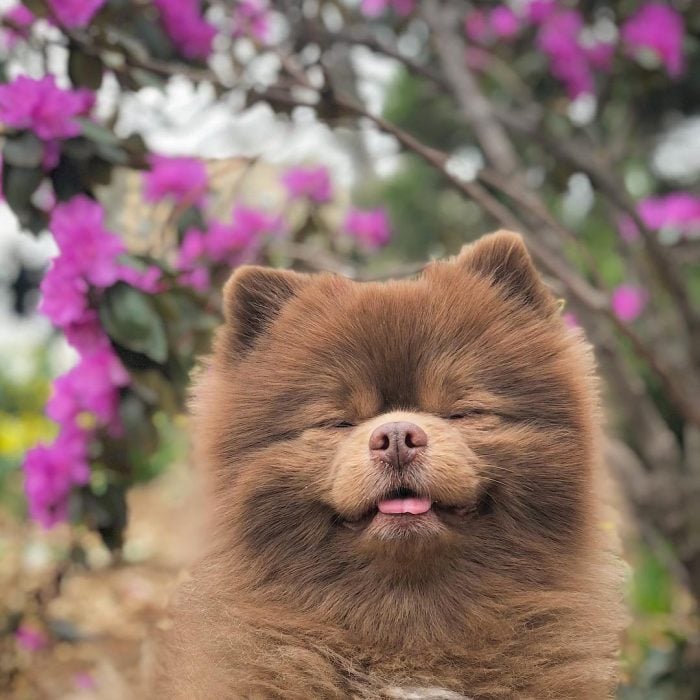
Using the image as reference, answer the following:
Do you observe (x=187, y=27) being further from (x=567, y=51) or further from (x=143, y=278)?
(x=567, y=51)

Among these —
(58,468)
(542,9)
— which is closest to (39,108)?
(58,468)

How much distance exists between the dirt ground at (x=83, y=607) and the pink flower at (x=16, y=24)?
4.80ft

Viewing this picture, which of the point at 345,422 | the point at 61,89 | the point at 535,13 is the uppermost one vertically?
the point at 535,13

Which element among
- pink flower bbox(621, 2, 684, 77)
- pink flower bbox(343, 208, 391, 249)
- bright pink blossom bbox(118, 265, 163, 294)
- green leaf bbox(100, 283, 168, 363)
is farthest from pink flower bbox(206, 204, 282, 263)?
pink flower bbox(621, 2, 684, 77)

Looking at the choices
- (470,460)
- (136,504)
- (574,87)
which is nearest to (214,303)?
(470,460)

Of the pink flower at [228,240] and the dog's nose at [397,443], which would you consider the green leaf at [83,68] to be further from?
the dog's nose at [397,443]

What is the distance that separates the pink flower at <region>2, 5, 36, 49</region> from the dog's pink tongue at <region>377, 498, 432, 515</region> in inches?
76.5

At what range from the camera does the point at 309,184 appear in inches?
168

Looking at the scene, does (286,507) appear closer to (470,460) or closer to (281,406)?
(281,406)

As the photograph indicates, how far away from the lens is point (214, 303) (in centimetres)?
305

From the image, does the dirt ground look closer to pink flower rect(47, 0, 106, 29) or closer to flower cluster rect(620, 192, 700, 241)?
pink flower rect(47, 0, 106, 29)

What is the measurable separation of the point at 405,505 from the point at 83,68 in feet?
5.82

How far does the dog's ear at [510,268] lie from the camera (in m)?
2.05

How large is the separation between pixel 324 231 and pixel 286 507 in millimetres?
2441
